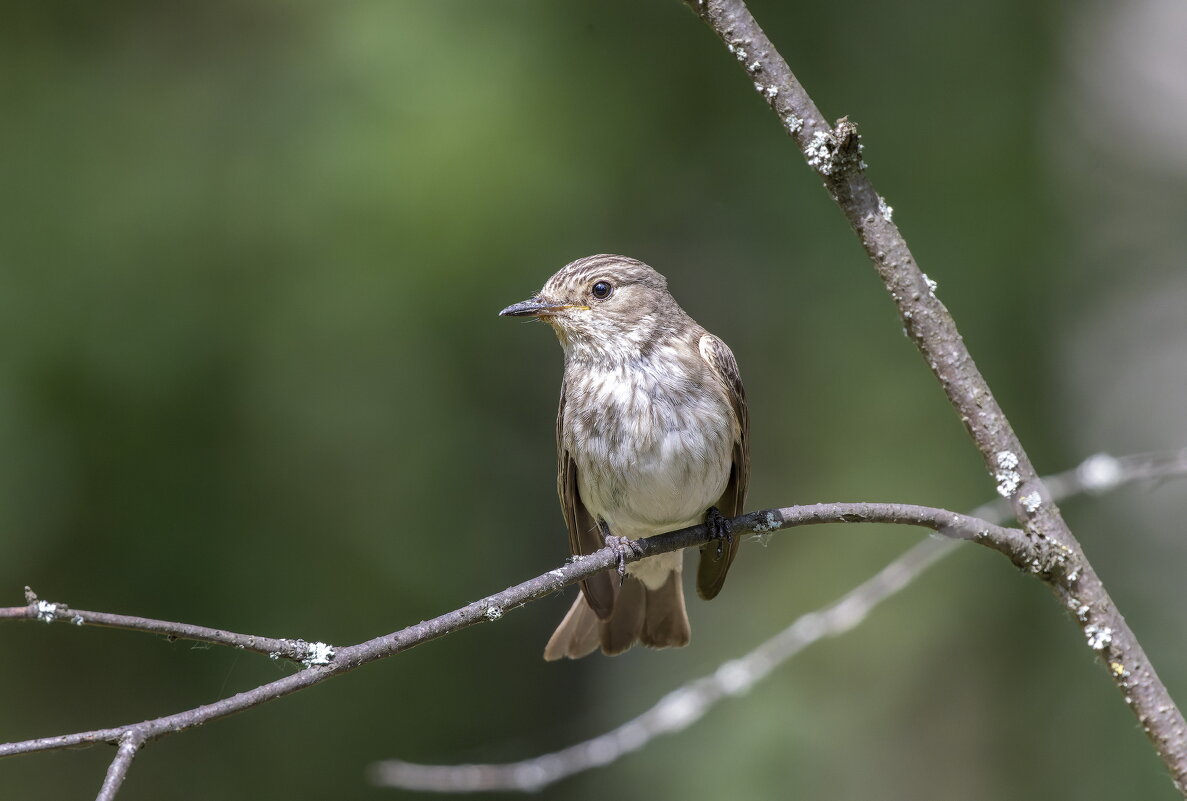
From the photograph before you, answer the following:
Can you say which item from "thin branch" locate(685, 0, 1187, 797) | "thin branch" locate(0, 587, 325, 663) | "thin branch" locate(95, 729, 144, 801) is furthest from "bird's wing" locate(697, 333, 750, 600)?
"thin branch" locate(95, 729, 144, 801)

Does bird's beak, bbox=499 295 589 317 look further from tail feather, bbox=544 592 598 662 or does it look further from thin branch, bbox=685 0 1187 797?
thin branch, bbox=685 0 1187 797

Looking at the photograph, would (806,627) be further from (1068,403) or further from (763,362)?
(1068,403)

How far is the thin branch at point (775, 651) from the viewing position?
297 centimetres

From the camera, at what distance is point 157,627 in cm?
183

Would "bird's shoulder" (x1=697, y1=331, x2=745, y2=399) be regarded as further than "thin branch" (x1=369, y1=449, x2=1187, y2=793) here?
Yes

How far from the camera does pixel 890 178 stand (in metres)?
5.71

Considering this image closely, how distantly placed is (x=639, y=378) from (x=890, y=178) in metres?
2.67

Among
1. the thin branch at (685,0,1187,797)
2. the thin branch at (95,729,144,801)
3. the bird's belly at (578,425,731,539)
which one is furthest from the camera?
the bird's belly at (578,425,731,539)

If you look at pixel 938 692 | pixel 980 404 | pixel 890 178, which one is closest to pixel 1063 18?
pixel 890 178

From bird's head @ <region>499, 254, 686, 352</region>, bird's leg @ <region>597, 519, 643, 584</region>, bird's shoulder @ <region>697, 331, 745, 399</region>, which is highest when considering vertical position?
bird's head @ <region>499, 254, 686, 352</region>

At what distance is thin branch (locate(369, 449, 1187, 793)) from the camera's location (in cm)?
297

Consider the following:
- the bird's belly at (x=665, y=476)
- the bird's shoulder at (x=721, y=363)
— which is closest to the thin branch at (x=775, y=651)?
the bird's belly at (x=665, y=476)

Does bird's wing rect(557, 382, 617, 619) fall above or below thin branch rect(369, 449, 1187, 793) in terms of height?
above

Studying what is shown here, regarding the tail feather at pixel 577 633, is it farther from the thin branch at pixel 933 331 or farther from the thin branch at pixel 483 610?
the thin branch at pixel 933 331
